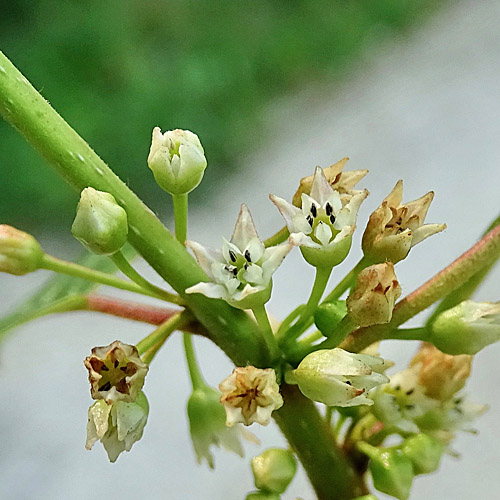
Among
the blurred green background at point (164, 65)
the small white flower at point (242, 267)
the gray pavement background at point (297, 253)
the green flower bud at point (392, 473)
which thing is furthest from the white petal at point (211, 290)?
the blurred green background at point (164, 65)

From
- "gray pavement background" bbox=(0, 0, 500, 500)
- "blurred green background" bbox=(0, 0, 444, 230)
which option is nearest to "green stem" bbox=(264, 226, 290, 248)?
"gray pavement background" bbox=(0, 0, 500, 500)

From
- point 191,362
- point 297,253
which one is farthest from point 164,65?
point 191,362

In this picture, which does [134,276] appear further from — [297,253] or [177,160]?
[297,253]

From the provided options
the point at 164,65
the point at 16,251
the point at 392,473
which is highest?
the point at 164,65

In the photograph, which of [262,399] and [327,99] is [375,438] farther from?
[327,99]

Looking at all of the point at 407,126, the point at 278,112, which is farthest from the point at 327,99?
the point at 407,126

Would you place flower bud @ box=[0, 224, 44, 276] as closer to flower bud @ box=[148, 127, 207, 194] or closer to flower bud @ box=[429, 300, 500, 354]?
flower bud @ box=[148, 127, 207, 194]

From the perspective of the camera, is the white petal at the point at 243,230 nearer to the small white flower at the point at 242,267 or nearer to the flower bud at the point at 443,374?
the small white flower at the point at 242,267
